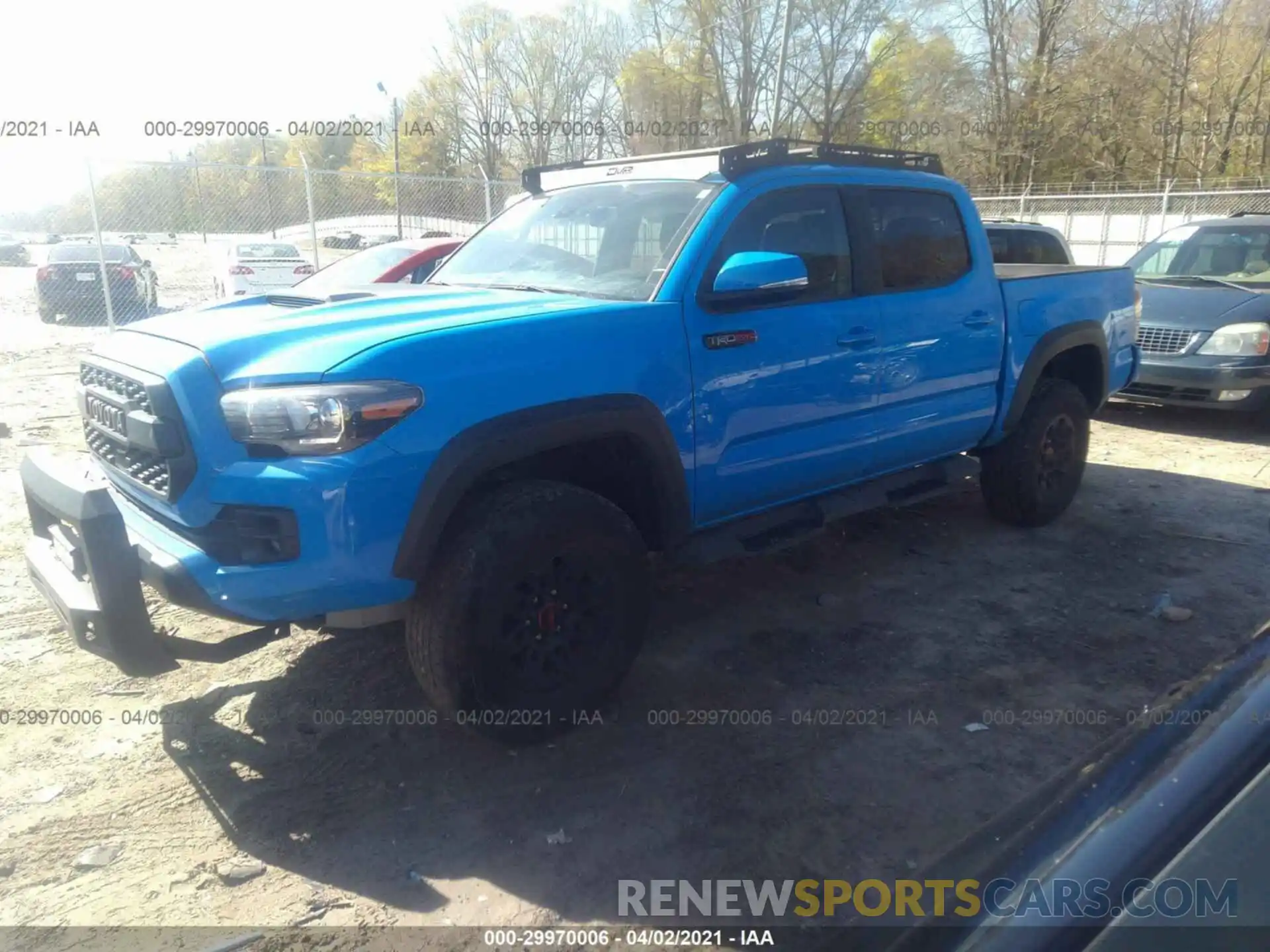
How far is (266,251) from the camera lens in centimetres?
1394

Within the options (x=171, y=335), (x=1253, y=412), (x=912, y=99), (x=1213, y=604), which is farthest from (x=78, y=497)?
(x=912, y=99)

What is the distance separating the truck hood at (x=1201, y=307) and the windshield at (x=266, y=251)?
11.8 meters

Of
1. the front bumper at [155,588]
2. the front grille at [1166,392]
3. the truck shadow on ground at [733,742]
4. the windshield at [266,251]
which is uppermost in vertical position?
the windshield at [266,251]

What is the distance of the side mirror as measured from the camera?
329cm

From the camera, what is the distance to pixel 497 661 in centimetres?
283

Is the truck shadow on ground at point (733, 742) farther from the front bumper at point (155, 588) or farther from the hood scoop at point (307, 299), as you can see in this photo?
the hood scoop at point (307, 299)

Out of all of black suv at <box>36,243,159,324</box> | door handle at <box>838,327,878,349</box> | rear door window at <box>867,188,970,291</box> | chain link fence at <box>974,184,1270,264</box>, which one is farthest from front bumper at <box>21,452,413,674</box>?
chain link fence at <box>974,184,1270,264</box>

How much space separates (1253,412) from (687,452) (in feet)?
22.5

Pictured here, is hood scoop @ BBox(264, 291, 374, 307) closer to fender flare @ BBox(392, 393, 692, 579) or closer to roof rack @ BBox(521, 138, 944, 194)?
fender flare @ BBox(392, 393, 692, 579)

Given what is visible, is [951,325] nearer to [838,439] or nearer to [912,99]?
[838,439]

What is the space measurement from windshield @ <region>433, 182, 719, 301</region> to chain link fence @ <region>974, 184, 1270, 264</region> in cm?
1805

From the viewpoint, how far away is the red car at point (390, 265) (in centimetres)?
785

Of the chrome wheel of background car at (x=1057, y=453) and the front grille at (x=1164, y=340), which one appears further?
the front grille at (x=1164, y=340)

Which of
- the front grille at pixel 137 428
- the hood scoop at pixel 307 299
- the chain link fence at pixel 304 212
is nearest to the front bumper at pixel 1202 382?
the hood scoop at pixel 307 299
